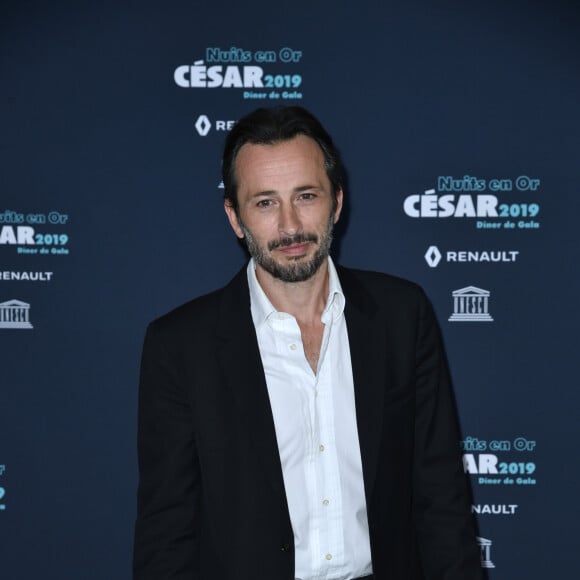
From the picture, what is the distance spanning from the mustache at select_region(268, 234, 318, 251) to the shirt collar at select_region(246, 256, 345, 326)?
16 centimetres

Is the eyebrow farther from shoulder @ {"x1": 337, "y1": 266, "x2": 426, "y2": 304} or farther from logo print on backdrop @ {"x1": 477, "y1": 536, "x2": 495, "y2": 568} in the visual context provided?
logo print on backdrop @ {"x1": 477, "y1": 536, "x2": 495, "y2": 568}

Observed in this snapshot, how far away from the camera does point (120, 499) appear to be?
2.95 metres

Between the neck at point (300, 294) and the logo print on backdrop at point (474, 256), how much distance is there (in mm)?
1034

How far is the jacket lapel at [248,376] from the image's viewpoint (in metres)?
1.69

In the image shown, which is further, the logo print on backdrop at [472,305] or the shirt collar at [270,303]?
the logo print on backdrop at [472,305]

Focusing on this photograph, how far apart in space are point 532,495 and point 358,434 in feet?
5.21

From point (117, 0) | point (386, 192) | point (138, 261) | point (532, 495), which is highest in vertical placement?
point (117, 0)

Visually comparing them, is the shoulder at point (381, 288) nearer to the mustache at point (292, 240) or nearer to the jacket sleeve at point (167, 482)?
the mustache at point (292, 240)

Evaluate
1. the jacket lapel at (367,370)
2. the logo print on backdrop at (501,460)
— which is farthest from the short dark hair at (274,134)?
the logo print on backdrop at (501,460)

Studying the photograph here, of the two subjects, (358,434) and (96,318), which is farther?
(96,318)

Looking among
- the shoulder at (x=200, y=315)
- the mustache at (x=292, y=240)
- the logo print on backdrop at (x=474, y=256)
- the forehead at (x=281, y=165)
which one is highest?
the forehead at (x=281, y=165)

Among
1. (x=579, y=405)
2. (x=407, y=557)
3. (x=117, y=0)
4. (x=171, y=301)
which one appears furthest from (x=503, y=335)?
(x=117, y=0)

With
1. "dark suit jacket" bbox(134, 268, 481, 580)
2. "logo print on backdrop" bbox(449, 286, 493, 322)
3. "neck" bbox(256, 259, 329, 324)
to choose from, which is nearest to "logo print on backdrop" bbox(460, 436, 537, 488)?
"logo print on backdrop" bbox(449, 286, 493, 322)

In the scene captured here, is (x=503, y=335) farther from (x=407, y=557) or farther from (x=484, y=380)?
(x=407, y=557)
